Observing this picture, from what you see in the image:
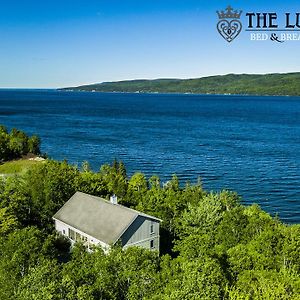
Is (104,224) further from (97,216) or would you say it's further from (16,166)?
(16,166)

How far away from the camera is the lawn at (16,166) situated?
59.4m

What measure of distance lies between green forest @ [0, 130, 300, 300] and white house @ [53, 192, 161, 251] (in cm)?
160

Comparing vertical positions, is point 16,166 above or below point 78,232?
above

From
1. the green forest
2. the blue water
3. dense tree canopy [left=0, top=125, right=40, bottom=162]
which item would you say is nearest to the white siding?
the green forest

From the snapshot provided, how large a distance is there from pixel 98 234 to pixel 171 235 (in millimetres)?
7006

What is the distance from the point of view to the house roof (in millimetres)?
29656

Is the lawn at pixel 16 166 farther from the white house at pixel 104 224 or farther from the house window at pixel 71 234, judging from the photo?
the house window at pixel 71 234

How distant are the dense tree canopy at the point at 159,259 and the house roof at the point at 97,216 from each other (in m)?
1.98

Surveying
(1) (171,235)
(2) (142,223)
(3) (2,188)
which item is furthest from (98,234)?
(3) (2,188)

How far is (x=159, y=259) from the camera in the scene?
24.0m

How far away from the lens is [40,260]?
2256 cm

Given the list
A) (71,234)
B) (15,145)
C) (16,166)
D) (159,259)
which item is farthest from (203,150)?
(159,259)

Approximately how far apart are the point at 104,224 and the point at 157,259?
792 cm

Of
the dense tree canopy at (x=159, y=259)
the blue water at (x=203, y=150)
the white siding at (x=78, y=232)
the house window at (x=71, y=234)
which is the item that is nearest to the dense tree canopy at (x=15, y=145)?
the blue water at (x=203, y=150)
